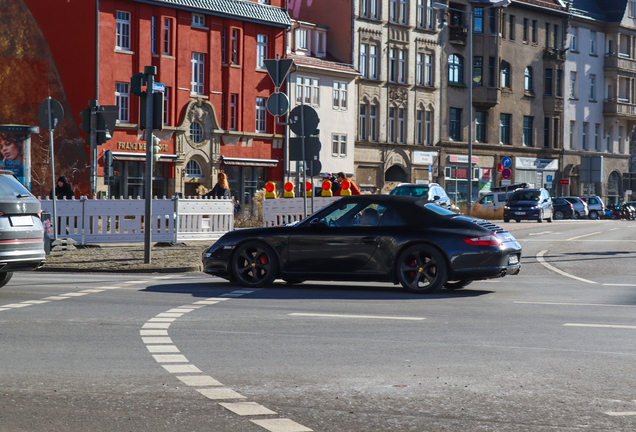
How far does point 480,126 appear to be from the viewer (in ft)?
234

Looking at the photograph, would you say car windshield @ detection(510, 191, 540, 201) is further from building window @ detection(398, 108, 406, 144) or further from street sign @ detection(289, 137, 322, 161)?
street sign @ detection(289, 137, 322, 161)

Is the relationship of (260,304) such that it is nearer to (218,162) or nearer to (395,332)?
(395,332)

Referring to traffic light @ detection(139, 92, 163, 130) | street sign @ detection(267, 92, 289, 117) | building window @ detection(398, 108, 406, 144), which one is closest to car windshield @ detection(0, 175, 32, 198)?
traffic light @ detection(139, 92, 163, 130)

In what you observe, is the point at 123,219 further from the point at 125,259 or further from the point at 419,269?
the point at 419,269

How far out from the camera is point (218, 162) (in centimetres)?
5241

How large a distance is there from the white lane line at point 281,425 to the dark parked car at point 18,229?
26.5 ft

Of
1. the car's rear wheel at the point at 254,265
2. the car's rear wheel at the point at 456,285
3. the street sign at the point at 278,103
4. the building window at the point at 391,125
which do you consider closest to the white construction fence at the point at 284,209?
the street sign at the point at 278,103

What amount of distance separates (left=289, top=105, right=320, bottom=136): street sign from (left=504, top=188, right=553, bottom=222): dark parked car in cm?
2974

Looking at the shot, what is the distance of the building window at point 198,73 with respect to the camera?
5162 cm

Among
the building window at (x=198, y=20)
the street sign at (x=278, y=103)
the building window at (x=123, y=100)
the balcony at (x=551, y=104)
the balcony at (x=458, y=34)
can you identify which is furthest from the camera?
the balcony at (x=551, y=104)

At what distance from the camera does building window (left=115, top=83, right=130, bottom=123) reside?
48188 millimetres

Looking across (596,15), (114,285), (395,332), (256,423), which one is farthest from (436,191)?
(596,15)

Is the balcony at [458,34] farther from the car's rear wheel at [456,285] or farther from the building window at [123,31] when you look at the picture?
the car's rear wheel at [456,285]

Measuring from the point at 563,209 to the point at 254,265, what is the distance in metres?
52.8
